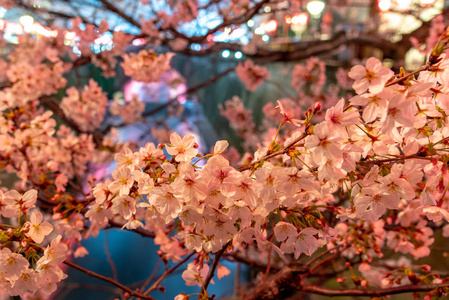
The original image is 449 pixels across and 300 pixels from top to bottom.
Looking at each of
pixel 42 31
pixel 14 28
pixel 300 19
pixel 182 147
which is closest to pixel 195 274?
pixel 182 147

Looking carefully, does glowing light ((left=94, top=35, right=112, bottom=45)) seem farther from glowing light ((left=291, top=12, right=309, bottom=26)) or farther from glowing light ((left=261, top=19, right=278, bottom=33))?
glowing light ((left=291, top=12, right=309, bottom=26))

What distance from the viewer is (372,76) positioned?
54 centimetres

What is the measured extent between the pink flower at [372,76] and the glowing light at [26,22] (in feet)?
9.82

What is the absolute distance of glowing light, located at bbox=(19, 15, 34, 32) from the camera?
2.72 metres

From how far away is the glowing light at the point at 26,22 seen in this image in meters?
2.72

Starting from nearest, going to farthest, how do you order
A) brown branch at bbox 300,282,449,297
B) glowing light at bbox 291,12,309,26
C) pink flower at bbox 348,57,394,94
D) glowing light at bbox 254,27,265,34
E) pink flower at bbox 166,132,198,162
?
pink flower at bbox 348,57,394,94 → pink flower at bbox 166,132,198,162 → brown branch at bbox 300,282,449,297 → glowing light at bbox 254,27,265,34 → glowing light at bbox 291,12,309,26

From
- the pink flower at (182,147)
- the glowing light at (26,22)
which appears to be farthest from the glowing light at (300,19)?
the pink flower at (182,147)

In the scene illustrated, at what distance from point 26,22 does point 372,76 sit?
3.26m

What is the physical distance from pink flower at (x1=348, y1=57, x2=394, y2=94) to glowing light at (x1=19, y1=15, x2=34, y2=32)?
299 centimetres

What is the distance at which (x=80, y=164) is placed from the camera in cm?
186

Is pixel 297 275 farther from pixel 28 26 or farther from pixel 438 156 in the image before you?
pixel 28 26

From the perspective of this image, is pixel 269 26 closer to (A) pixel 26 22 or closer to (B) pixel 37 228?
(A) pixel 26 22

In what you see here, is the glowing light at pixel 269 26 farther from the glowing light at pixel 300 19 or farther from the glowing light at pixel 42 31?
the glowing light at pixel 42 31

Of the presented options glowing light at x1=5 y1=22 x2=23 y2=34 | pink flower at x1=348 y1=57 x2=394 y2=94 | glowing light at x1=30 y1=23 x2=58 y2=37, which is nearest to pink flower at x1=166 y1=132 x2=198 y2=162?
pink flower at x1=348 y1=57 x2=394 y2=94
